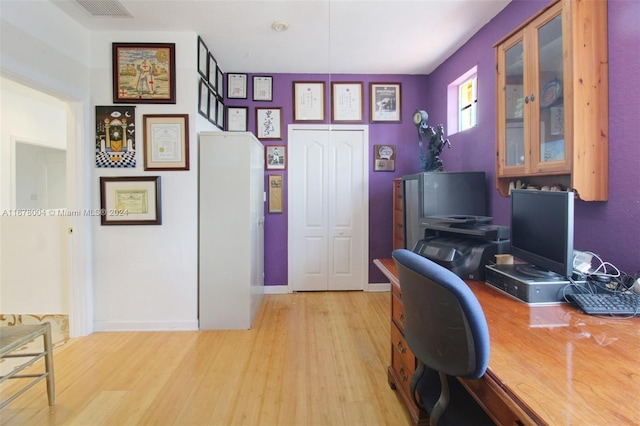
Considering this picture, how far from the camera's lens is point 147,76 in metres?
2.69

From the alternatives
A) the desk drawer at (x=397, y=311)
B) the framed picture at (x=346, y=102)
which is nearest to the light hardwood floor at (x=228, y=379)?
the desk drawer at (x=397, y=311)

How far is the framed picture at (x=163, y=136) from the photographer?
2.70 metres

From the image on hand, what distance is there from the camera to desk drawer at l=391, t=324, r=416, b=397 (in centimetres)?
158

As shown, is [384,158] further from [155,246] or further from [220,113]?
[155,246]

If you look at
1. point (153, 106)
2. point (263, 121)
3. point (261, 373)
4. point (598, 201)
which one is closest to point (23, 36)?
point (153, 106)

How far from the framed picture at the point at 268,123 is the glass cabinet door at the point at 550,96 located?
2661 mm

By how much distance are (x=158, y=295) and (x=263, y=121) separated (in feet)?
7.30

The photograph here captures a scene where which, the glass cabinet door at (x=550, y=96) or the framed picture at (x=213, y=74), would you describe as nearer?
the glass cabinet door at (x=550, y=96)

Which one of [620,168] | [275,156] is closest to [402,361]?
[620,168]

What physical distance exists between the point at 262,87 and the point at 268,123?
43cm

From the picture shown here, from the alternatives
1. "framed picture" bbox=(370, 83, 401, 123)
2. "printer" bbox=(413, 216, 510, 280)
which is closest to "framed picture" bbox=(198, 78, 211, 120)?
"framed picture" bbox=(370, 83, 401, 123)

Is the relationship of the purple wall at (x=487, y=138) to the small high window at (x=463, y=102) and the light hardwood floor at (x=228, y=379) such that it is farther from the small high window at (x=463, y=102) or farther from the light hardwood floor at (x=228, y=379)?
the light hardwood floor at (x=228, y=379)

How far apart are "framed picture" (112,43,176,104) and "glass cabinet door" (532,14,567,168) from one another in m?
2.72

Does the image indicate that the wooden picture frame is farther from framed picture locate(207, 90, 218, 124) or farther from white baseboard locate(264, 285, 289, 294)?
white baseboard locate(264, 285, 289, 294)
